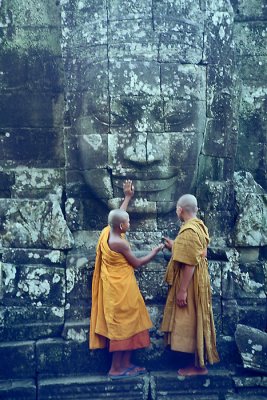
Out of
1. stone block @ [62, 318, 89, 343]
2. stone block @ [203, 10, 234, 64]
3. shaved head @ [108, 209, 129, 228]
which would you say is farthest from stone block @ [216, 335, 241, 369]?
stone block @ [203, 10, 234, 64]

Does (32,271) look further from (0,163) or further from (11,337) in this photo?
(0,163)

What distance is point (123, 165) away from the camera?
5.27 meters

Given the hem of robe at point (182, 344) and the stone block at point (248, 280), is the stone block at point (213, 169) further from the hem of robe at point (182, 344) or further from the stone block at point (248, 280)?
the hem of robe at point (182, 344)

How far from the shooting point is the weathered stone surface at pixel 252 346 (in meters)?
5.09

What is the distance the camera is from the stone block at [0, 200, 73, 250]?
5.46 metres

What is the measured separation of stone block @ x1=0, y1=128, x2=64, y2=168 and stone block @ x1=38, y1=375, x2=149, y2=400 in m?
2.15

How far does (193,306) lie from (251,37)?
9.50 ft

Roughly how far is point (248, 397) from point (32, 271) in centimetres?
233

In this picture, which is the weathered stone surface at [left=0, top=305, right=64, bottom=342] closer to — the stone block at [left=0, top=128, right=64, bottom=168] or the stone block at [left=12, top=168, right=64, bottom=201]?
the stone block at [left=12, top=168, right=64, bottom=201]

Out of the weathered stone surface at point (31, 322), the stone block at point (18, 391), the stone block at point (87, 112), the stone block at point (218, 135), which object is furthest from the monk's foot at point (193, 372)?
the stone block at point (87, 112)

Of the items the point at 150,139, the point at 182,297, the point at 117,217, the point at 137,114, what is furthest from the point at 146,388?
the point at 137,114

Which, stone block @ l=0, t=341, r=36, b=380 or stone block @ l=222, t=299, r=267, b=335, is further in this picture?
stone block @ l=222, t=299, r=267, b=335

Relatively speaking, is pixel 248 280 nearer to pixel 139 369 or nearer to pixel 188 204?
pixel 188 204

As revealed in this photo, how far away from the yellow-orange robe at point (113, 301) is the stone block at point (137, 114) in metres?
0.98
